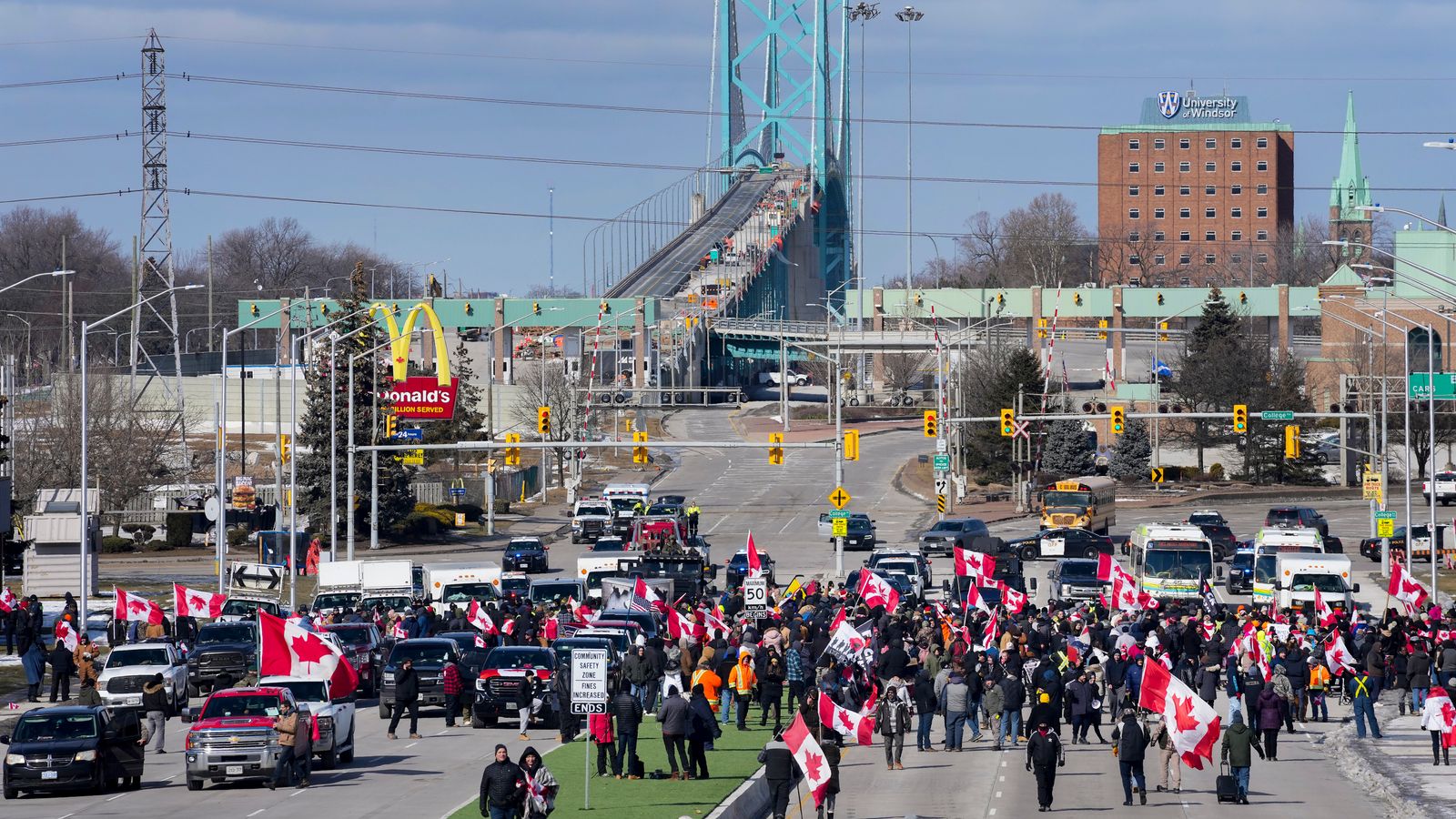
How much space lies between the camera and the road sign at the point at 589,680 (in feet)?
75.2

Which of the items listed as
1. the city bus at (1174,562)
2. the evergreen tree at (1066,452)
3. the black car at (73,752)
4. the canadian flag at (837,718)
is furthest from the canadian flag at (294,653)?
the evergreen tree at (1066,452)

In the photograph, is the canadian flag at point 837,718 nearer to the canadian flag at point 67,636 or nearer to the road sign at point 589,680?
the road sign at point 589,680

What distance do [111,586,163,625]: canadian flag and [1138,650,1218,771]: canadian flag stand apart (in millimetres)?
22645

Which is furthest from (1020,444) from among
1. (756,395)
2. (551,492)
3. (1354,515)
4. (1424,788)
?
(1424,788)

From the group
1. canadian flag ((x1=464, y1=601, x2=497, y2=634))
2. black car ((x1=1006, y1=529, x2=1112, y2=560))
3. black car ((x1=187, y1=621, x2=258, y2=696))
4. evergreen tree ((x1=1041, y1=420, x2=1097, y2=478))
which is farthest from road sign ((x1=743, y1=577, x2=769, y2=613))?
evergreen tree ((x1=1041, y1=420, x2=1097, y2=478))

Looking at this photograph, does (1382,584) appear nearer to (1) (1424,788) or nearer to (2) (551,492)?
(1) (1424,788)

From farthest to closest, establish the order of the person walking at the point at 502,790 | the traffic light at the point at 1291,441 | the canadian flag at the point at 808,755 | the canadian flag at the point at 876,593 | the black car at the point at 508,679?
the traffic light at the point at 1291,441, the canadian flag at the point at 876,593, the black car at the point at 508,679, the canadian flag at the point at 808,755, the person walking at the point at 502,790

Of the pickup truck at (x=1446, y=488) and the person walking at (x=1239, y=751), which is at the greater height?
the pickup truck at (x=1446, y=488)

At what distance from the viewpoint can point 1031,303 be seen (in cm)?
14138

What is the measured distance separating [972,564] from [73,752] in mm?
24934

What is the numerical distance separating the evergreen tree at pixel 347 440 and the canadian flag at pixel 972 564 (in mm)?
32833

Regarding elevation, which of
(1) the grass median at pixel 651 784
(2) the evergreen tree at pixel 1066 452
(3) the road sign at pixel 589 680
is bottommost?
(1) the grass median at pixel 651 784

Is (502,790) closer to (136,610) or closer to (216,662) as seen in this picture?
(216,662)

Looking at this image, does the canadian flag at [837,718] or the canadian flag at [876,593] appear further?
the canadian flag at [876,593]
